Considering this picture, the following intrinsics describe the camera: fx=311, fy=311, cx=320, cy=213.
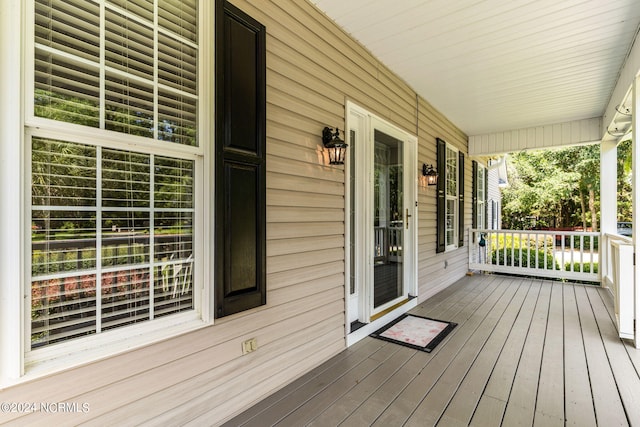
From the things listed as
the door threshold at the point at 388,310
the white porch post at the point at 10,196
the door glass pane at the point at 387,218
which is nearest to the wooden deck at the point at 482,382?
the door threshold at the point at 388,310

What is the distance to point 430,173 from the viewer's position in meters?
4.85

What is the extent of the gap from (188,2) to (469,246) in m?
6.68

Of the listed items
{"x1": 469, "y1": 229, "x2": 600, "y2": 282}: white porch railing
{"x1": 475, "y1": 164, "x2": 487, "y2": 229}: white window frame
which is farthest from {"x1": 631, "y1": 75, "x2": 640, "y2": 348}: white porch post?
{"x1": 475, "y1": 164, "x2": 487, "y2": 229}: white window frame

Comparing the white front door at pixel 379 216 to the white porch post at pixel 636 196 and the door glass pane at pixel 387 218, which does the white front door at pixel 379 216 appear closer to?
the door glass pane at pixel 387 218

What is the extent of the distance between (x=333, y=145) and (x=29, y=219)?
2.04m

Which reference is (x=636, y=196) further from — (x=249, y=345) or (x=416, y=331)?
(x=249, y=345)

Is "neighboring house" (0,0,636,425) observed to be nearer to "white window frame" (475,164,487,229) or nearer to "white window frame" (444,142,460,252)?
"white window frame" (444,142,460,252)

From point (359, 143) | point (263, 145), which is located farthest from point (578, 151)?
point (263, 145)

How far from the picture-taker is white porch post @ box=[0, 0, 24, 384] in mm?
1204

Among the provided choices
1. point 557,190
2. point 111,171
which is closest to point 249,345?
point 111,171

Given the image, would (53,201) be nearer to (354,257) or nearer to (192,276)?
(192,276)

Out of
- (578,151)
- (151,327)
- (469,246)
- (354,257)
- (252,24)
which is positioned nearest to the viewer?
(151,327)

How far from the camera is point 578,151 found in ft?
43.8

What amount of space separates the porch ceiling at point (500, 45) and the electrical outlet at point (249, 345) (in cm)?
270
